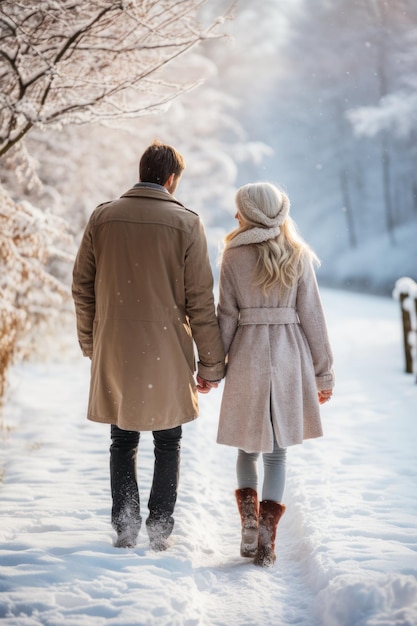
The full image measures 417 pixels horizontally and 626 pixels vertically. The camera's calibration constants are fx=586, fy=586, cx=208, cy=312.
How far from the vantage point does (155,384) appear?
280 centimetres

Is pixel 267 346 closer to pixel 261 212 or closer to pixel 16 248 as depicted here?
pixel 261 212

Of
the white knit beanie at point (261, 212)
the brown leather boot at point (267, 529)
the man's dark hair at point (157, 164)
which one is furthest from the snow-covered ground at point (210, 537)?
the man's dark hair at point (157, 164)

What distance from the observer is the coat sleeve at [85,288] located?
2.96m

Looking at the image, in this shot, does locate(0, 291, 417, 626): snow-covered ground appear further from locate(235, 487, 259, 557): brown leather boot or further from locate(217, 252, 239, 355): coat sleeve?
locate(217, 252, 239, 355): coat sleeve

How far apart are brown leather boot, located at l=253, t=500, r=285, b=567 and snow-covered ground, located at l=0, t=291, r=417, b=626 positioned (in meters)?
0.06

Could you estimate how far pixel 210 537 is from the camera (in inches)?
136

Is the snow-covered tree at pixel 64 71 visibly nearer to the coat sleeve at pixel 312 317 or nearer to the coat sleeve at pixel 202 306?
the coat sleeve at pixel 202 306

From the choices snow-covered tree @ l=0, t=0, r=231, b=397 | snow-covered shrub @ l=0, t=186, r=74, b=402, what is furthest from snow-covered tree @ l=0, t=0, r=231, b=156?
snow-covered shrub @ l=0, t=186, r=74, b=402

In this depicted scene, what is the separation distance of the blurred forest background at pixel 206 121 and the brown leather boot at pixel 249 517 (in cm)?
243

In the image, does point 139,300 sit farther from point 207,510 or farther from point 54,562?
point 207,510

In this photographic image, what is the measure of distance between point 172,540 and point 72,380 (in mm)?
5524

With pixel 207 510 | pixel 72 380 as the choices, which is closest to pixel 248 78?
pixel 72 380

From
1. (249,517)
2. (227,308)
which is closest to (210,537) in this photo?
(249,517)

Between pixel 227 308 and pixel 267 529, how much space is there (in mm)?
1154
